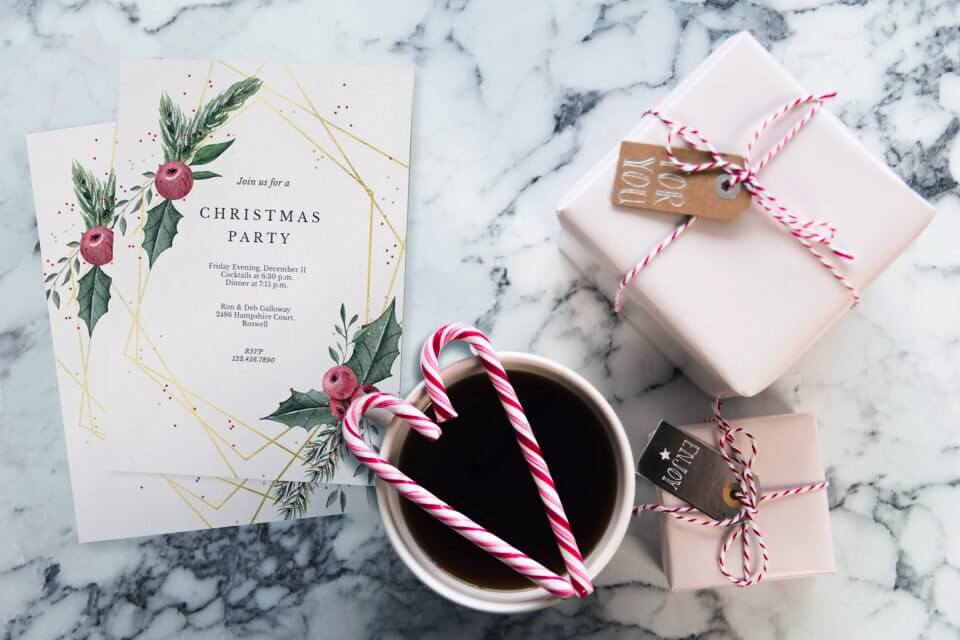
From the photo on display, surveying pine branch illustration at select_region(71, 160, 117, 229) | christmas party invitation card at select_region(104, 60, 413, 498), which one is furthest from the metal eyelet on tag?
pine branch illustration at select_region(71, 160, 117, 229)

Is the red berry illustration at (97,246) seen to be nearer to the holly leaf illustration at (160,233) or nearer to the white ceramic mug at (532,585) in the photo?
the holly leaf illustration at (160,233)

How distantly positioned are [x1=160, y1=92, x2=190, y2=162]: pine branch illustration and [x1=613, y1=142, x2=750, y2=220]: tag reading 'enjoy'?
392 millimetres

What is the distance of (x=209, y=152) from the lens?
65 cm

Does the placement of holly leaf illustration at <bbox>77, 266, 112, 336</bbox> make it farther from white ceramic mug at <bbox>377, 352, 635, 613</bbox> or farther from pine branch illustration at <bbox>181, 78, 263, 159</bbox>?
white ceramic mug at <bbox>377, 352, 635, 613</bbox>

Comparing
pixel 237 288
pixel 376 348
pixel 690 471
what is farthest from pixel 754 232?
pixel 237 288

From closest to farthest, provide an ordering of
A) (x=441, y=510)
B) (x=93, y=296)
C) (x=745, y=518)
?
(x=441, y=510), (x=745, y=518), (x=93, y=296)

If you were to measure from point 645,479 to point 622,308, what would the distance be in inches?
5.7

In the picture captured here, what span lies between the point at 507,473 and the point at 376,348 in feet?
0.67

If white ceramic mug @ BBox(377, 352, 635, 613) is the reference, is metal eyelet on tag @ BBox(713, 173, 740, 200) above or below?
above

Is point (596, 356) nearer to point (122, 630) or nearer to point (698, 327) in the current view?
point (698, 327)

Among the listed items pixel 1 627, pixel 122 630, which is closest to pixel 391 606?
pixel 122 630

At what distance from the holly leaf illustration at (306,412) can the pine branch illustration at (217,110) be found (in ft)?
0.77

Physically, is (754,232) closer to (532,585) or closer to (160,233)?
(532,585)

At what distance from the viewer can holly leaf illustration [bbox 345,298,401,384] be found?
0.64 metres
